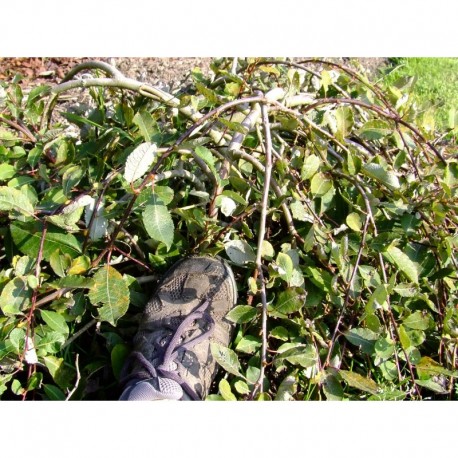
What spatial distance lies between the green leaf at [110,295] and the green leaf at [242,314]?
0.26m

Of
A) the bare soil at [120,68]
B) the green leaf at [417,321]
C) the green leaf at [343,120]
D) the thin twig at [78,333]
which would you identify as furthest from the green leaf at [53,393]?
the bare soil at [120,68]

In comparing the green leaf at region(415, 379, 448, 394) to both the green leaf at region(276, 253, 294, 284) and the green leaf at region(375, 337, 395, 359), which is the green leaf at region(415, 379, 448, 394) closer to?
the green leaf at region(375, 337, 395, 359)

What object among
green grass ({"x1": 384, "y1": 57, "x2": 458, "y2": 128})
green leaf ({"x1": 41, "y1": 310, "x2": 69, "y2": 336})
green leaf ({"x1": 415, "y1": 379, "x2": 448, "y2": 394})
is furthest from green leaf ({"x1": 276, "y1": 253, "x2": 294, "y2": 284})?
green grass ({"x1": 384, "y1": 57, "x2": 458, "y2": 128})

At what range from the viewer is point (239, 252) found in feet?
4.98

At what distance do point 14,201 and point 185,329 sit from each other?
552 millimetres

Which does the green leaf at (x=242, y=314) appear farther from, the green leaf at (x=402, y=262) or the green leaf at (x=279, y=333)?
the green leaf at (x=402, y=262)

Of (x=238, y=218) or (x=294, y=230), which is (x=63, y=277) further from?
(x=294, y=230)

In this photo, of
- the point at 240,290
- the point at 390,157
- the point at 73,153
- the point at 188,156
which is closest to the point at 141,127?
the point at 188,156

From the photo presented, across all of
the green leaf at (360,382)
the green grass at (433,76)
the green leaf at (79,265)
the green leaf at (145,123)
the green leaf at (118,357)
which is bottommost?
the green leaf at (118,357)

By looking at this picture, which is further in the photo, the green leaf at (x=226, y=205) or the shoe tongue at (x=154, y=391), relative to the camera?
the green leaf at (x=226, y=205)

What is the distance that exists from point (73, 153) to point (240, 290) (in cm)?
64

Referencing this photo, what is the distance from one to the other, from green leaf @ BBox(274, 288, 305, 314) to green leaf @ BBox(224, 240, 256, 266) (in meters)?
0.13

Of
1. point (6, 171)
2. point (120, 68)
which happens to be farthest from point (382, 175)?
point (120, 68)

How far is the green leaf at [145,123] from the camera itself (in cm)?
145
